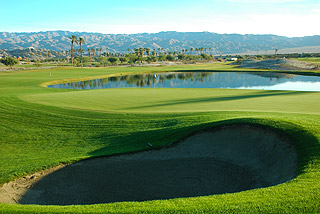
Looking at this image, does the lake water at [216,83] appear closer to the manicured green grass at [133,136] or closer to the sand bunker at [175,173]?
the manicured green grass at [133,136]

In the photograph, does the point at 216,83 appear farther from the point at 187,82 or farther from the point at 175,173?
the point at 175,173

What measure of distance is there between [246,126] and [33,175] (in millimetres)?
10276

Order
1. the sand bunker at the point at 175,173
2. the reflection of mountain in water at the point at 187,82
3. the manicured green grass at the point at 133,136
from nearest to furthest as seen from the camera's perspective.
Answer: the manicured green grass at the point at 133,136, the sand bunker at the point at 175,173, the reflection of mountain in water at the point at 187,82

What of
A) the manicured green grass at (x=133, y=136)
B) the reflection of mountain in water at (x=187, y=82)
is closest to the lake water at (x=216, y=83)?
the reflection of mountain in water at (x=187, y=82)

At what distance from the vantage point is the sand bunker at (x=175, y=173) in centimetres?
973

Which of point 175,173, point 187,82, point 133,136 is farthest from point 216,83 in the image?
point 175,173

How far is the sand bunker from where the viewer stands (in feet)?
31.9

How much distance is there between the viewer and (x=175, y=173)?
11.1 meters

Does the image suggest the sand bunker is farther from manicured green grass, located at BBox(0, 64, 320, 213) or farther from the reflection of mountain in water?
the reflection of mountain in water

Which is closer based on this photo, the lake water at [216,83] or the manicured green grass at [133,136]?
the manicured green grass at [133,136]

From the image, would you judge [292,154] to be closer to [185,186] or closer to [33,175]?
[185,186]

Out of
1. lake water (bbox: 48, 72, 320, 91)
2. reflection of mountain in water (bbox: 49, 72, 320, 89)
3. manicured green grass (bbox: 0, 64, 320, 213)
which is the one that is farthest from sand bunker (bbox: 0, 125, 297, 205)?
reflection of mountain in water (bbox: 49, 72, 320, 89)

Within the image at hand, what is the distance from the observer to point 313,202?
682 cm

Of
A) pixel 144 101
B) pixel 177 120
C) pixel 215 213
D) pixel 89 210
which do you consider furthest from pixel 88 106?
pixel 215 213
